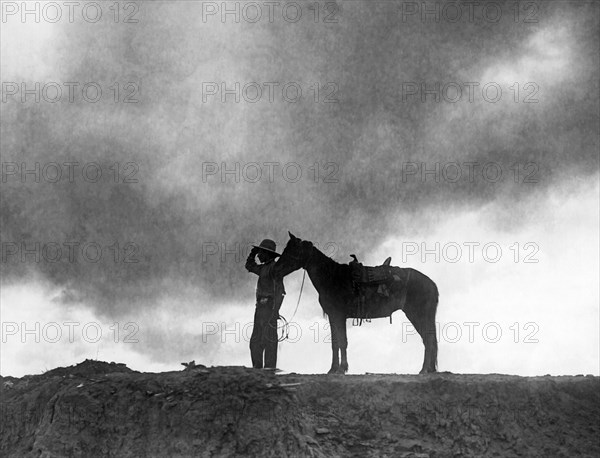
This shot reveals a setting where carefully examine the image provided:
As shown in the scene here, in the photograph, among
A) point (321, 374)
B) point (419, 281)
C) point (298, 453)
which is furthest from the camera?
point (419, 281)

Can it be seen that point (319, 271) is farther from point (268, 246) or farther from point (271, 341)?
point (271, 341)

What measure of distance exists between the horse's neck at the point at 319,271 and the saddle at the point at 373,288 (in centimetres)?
66

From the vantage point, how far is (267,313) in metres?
16.7

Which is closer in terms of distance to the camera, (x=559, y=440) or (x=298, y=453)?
(x=298, y=453)

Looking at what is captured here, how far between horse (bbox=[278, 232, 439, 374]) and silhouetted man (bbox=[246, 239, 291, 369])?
414mm

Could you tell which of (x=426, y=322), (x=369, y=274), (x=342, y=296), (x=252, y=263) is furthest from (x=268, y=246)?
(x=426, y=322)

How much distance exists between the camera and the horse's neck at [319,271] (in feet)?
56.3

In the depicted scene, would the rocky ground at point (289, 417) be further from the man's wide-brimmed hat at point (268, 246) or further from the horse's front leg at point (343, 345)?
the man's wide-brimmed hat at point (268, 246)

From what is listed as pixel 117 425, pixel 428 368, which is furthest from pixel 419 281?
pixel 117 425

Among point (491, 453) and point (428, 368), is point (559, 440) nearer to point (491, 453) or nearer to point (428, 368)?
point (491, 453)

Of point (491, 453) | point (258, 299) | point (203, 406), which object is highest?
point (258, 299)

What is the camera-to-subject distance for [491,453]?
48.2 ft

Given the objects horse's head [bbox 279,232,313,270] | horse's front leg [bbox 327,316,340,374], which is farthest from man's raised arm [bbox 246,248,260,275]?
horse's front leg [bbox 327,316,340,374]

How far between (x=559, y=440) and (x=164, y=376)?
28.7ft
